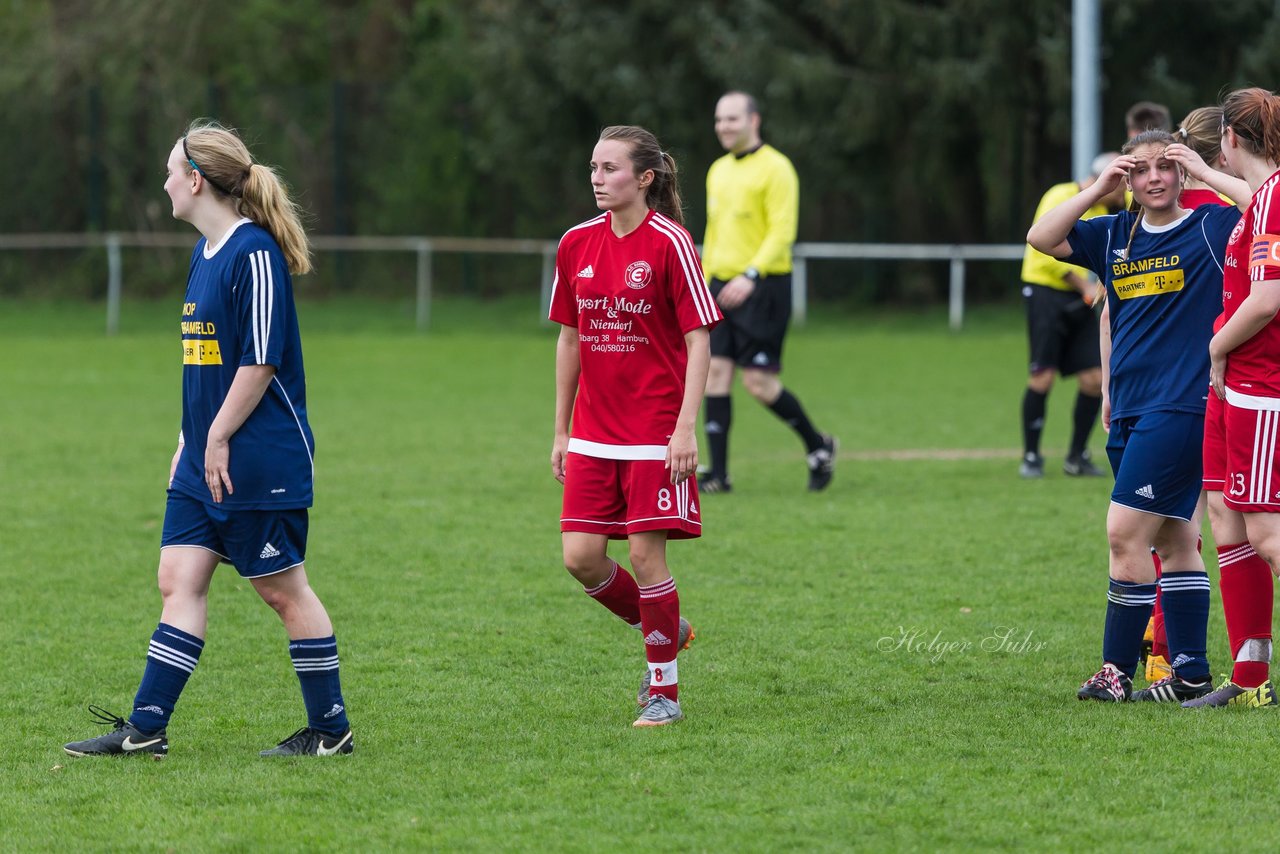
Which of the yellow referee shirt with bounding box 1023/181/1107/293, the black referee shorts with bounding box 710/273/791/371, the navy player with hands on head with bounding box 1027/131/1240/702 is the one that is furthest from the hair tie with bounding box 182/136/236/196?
the yellow referee shirt with bounding box 1023/181/1107/293

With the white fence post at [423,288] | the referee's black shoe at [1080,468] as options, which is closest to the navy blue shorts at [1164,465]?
the referee's black shoe at [1080,468]

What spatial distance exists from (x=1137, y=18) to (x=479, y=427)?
12.8 m

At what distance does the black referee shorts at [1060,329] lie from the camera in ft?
34.1

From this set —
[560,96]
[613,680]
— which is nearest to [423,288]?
[560,96]

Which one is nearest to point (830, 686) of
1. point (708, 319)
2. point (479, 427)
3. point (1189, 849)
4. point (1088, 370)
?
point (708, 319)

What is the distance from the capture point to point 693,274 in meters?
5.17

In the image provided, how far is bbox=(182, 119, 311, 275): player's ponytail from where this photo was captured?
475 centimetres

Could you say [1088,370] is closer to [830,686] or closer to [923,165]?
[830,686]

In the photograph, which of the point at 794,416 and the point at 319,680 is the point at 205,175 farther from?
the point at 794,416

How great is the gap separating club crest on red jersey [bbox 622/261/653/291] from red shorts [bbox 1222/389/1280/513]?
69.5 inches

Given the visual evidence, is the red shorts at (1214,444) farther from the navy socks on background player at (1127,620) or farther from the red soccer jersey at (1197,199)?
the red soccer jersey at (1197,199)

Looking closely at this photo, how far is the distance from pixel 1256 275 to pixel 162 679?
3.31 meters

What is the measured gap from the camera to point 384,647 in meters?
6.30

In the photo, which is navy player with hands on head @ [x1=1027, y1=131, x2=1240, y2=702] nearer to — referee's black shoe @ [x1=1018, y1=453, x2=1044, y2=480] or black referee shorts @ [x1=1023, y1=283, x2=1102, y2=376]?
black referee shorts @ [x1=1023, y1=283, x2=1102, y2=376]
